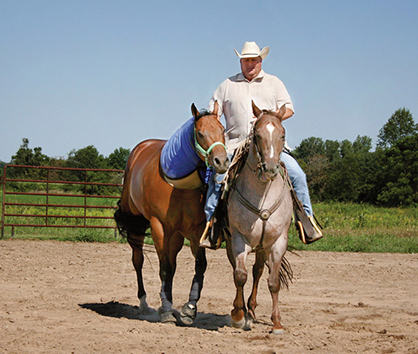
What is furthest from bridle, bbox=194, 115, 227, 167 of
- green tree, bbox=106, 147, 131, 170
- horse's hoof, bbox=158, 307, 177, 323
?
green tree, bbox=106, 147, 131, 170

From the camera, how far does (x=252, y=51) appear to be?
5082 millimetres

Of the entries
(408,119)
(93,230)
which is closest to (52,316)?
(93,230)

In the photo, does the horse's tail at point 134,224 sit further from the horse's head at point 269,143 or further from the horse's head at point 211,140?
the horse's head at point 269,143

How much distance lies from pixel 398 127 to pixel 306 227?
62698 mm

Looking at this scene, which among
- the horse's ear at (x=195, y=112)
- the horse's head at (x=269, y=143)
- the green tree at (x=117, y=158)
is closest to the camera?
the horse's head at (x=269, y=143)

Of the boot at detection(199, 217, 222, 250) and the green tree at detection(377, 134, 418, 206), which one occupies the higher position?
the green tree at detection(377, 134, 418, 206)

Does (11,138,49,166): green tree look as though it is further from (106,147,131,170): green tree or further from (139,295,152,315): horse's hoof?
(139,295,152,315): horse's hoof

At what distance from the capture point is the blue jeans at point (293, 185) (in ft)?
15.5

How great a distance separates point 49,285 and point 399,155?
44075 millimetres

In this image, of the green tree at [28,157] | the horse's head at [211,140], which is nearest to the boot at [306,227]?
the horse's head at [211,140]

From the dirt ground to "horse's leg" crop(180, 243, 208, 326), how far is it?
15cm

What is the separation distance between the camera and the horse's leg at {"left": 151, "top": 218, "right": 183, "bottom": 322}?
5160mm

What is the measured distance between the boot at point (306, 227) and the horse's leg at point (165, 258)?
1.38 m

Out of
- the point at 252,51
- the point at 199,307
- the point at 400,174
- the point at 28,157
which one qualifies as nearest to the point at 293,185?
the point at 252,51
